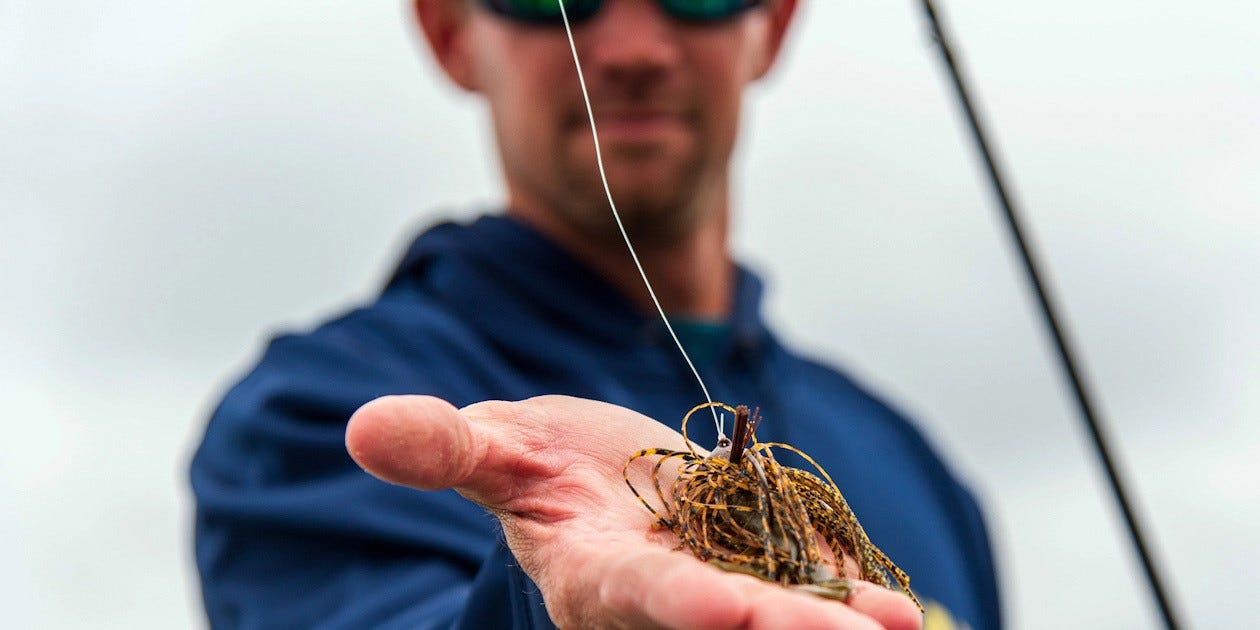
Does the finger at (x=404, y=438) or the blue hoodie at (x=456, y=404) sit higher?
the finger at (x=404, y=438)

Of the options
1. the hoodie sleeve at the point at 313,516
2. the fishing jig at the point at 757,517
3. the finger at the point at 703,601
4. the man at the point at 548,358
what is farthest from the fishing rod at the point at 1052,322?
the finger at the point at 703,601

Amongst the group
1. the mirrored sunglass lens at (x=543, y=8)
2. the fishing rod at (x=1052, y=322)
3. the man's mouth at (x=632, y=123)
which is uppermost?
the mirrored sunglass lens at (x=543, y=8)

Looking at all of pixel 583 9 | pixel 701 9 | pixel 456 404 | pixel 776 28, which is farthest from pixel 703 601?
pixel 776 28

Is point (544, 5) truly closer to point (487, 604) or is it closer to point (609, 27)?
point (609, 27)

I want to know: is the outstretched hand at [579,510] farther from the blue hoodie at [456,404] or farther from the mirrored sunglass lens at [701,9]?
the mirrored sunglass lens at [701,9]

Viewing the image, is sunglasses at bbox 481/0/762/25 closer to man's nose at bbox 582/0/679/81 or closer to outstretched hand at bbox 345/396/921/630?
man's nose at bbox 582/0/679/81

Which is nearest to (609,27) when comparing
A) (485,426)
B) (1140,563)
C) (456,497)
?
(456,497)

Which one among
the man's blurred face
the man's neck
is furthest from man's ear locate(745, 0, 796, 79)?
the man's blurred face
